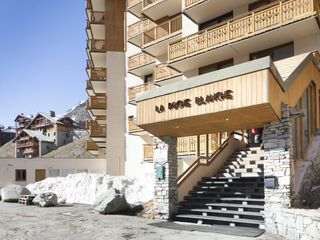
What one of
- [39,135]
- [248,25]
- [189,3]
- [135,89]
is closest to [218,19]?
[189,3]

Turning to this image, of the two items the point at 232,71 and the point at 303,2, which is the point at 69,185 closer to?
the point at 232,71

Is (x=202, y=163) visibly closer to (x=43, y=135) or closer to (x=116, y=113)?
(x=116, y=113)

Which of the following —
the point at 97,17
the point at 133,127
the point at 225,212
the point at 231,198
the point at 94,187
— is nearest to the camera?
the point at 225,212

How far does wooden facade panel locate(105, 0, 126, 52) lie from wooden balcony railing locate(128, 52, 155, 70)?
231 cm

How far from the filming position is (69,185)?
2223 centimetres

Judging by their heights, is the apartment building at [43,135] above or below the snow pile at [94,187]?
above

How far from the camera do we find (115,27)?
30703mm

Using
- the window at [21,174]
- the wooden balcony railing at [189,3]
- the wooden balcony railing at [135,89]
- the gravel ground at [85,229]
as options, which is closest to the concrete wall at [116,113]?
the wooden balcony railing at [135,89]

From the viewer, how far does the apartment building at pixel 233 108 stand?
32.3 ft

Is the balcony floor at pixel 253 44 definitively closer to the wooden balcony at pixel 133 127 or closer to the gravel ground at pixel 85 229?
the wooden balcony at pixel 133 127

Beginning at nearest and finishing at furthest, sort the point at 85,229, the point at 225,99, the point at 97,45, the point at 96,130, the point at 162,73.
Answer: the point at 225,99 < the point at 85,229 < the point at 162,73 < the point at 96,130 < the point at 97,45

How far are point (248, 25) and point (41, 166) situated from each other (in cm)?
2255

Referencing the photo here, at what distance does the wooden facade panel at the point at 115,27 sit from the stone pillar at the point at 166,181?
63.2 feet

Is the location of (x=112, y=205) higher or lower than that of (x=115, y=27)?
lower
